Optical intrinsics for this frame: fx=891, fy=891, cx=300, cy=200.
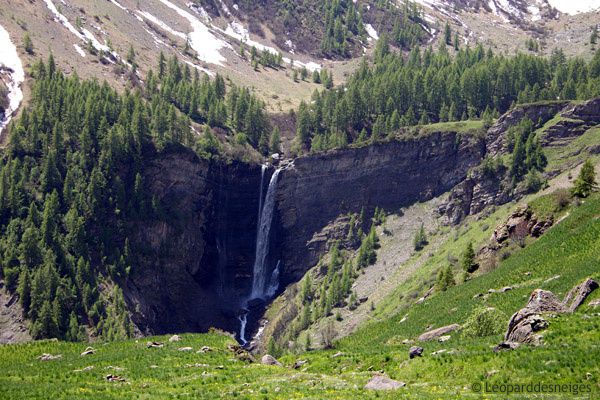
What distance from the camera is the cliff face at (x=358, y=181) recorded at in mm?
166250

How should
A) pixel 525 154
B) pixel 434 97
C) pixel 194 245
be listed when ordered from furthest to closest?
pixel 434 97, pixel 194 245, pixel 525 154

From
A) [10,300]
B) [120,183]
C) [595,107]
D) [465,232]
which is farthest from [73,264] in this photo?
[595,107]

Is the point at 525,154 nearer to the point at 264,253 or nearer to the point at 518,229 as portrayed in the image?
the point at 518,229

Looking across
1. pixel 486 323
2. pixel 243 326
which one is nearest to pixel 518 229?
pixel 486 323

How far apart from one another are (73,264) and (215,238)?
33710 mm

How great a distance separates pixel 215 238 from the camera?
176000 millimetres

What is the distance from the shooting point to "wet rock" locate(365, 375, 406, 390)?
45.8 m

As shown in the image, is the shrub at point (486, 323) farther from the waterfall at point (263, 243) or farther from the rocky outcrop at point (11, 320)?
the waterfall at point (263, 243)

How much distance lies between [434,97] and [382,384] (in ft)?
490

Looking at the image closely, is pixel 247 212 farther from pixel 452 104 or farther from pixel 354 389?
pixel 354 389

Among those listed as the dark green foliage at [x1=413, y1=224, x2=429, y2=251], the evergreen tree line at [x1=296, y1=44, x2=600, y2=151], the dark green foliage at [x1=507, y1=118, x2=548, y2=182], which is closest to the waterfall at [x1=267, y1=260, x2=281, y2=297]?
the evergreen tree line at [x1=296, y1=44, x2=600, y2=151]

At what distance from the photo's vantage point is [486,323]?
6056 centimetres

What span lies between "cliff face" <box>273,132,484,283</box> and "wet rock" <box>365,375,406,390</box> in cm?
11854

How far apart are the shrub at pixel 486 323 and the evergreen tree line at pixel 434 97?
381 feet
